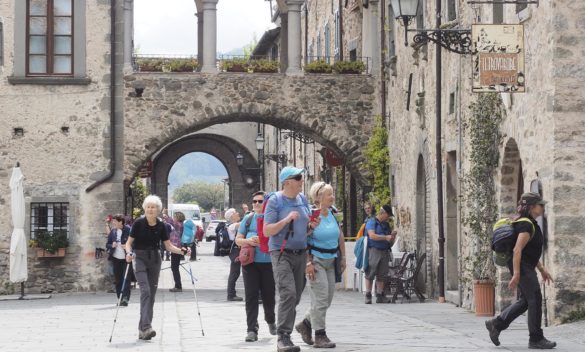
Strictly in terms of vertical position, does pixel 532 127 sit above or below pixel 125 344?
above

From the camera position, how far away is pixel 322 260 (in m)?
12.1

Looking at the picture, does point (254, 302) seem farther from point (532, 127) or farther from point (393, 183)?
point (393, 183)

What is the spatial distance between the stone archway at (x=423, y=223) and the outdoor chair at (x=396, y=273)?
388 millimetres

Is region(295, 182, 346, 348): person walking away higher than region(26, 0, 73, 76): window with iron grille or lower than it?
lower

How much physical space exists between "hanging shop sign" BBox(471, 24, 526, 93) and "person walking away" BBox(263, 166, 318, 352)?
3955 millimetres

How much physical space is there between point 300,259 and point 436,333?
2.46 metres

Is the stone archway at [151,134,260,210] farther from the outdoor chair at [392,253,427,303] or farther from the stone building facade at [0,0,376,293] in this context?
the outdoor chair at [392,253,427,303]

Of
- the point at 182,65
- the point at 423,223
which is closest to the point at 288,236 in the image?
the point at 423,223

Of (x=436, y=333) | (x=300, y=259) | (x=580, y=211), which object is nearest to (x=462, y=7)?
(x=580, y=211)

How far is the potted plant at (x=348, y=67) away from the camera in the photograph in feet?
93.5

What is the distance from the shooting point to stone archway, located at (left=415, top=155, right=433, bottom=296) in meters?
22.5

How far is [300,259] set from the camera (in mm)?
11875

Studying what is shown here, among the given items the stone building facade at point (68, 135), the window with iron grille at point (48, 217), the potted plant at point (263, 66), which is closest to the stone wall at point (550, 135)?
the stone building facade at point (68, 135)

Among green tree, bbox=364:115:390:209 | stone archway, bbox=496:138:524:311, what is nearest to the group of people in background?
stone archway, bbox=496:138:524:311
